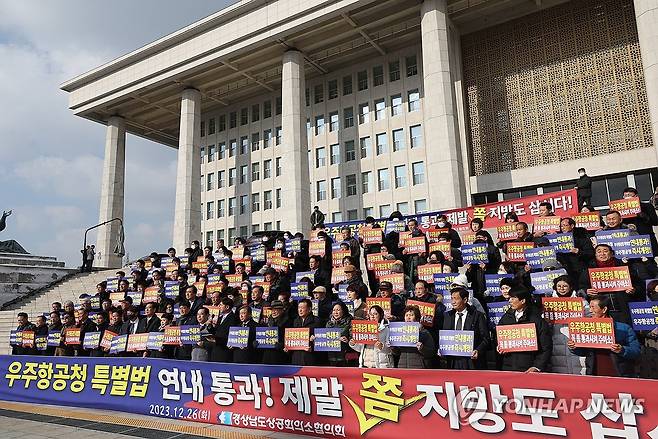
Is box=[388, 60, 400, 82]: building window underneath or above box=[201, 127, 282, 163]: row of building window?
above

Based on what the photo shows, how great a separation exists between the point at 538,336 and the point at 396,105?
30.4 metres

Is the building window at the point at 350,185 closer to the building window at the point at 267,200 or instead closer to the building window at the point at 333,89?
the building window at the point at 333,89

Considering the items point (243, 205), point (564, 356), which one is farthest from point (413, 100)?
point (564, 356)

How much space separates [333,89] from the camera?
124 ft

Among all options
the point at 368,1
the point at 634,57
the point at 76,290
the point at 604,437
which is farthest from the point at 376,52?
the point at 604,437

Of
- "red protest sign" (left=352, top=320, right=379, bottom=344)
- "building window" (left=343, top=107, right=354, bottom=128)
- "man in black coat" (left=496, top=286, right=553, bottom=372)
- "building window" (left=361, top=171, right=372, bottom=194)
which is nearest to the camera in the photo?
A: "man in black coat" (left=496, top=286, right=553, bottom=372)

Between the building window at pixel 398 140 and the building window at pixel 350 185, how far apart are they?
150 inches

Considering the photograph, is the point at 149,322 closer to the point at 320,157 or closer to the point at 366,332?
the point at 366,332

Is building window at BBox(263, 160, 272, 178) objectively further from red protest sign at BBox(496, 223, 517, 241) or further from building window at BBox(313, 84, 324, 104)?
red protest sign at BBox(496, 223, 517, 241)

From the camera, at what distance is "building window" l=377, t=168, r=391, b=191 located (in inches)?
1350

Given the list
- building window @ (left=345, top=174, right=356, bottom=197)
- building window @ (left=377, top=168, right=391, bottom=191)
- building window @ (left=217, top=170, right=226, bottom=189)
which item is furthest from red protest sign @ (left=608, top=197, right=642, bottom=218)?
building window @ (left=217, top=170, right=226, bottom=189)

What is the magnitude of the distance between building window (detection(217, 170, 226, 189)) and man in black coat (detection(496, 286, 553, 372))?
39536 mm

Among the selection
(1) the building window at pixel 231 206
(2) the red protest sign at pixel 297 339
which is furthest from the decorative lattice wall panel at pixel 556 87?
(2) the red protest sign at pixel 297 339

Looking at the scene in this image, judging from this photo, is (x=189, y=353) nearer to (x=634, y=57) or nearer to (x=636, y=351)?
(x=636, y=351)
